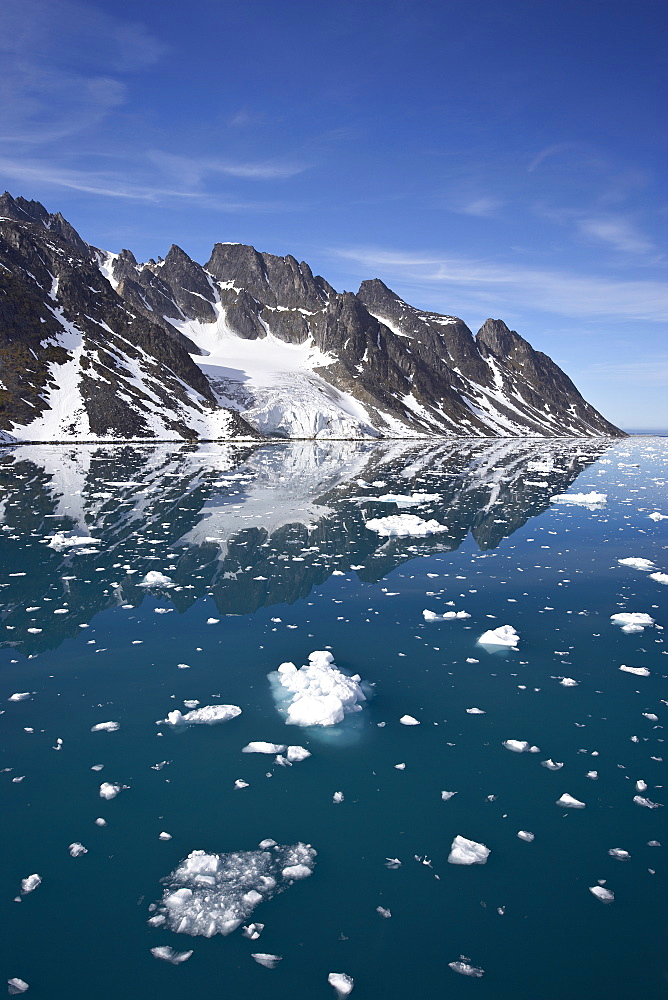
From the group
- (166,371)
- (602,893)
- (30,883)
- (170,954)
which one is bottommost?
(30,883)

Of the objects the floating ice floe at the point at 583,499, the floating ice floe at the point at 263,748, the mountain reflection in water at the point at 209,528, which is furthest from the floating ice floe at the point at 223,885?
the floating ice floe at the point at 583,499

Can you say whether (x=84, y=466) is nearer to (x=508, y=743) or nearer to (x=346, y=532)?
(x=346, y=532)

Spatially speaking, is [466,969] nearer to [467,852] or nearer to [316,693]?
[467,852]

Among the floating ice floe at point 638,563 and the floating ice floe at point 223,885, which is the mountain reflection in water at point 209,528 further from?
the floating ice floe at point 223,885

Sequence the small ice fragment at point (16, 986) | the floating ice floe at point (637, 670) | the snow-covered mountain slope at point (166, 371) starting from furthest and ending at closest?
1. the snow-covered mountain slope at point (166, 371)
2. the floating ice floe at point (637, 670)
3. the small ice fragment at point (16, 986)

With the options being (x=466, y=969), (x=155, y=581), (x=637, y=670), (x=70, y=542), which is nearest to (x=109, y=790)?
(x=466, y=969)

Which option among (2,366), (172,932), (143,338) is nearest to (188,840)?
(172,932)

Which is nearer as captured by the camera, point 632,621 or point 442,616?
point 632,621
